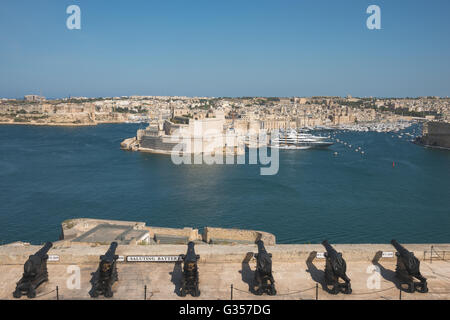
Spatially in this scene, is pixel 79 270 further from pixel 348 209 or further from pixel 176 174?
pixel 176 174

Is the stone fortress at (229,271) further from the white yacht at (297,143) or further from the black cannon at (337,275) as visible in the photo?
the white yacht at (297,143)

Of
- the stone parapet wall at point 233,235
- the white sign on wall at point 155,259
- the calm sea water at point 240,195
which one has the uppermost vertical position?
Result: the white sign on wall at point 155,259

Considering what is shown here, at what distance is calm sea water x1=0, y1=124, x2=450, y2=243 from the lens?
10383 mm

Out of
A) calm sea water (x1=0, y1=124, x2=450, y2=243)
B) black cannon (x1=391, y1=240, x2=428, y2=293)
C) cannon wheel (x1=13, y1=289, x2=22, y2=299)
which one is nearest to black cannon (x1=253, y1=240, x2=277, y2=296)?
black cannon (x1=391, y1=240, x2=428, y2=293)

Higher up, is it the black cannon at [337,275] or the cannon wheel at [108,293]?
the black cannon at [337,275]

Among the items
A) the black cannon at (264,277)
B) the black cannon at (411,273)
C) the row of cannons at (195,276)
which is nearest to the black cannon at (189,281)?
the row of cannons at (195,276)

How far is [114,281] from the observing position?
9.11ft

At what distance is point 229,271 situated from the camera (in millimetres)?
3029

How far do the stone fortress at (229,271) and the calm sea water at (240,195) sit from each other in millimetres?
6081

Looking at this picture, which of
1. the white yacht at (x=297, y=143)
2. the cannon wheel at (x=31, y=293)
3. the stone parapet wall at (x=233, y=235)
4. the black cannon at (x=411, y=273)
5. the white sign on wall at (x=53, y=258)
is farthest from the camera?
the white yacht at (x=297, y=143)

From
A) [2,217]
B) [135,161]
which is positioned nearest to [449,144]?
[135,161]

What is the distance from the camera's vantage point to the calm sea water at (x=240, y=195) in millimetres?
10383

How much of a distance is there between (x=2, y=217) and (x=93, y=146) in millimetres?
18079

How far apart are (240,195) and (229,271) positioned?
36.4 ft
